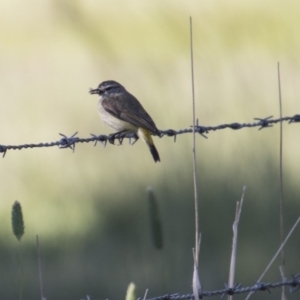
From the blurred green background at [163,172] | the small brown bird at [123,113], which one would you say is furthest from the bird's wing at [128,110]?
the blurred green background at [163,172]

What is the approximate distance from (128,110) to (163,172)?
1651 millimetres

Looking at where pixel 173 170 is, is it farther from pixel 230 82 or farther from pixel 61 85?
pixel 61 85

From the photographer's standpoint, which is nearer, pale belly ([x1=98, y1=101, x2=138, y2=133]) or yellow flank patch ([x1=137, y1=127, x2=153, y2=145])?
yellow flank patch ([x1=137, y1=127, x2=153, y2=145])

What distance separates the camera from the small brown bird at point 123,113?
6447mm

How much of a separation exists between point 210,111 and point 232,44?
2.36 feet

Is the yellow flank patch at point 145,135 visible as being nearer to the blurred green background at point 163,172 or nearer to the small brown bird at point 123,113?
the small brown bird at point 123,113

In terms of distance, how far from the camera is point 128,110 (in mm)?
6754

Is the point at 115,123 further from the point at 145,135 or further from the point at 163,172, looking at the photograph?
the point at 163,172

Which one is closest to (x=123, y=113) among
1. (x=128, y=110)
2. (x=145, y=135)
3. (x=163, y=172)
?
(x=128, y=110)

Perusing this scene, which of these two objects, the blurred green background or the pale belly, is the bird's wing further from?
the blurred green background

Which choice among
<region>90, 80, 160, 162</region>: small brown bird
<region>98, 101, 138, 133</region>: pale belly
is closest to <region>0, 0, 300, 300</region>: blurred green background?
<region>90, 80, 160, 162</region>: small brown bird

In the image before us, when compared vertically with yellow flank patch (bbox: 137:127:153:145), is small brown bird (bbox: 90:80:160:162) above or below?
above

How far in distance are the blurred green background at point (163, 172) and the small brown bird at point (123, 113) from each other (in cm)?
94

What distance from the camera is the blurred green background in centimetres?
786
